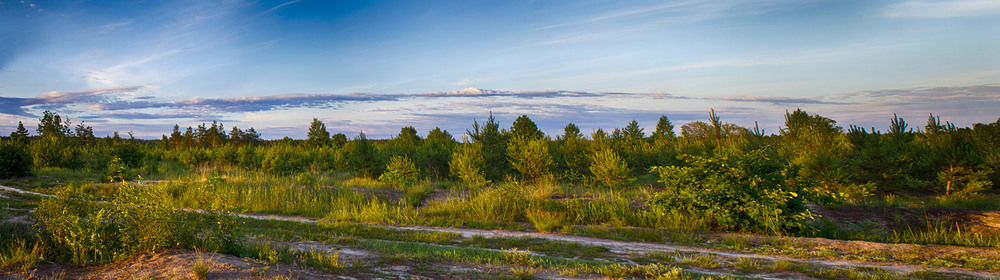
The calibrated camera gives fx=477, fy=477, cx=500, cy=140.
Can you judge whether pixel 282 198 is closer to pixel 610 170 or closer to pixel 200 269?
pixel 200 269

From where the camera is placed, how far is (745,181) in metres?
11.0

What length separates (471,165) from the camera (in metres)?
20.0

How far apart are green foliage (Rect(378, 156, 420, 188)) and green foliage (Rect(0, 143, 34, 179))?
59.4 feet

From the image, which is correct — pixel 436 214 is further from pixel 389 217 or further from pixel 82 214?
pixel 82 214

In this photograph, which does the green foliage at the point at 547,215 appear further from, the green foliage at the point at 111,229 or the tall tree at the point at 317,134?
the tall tree at the point at 317,134

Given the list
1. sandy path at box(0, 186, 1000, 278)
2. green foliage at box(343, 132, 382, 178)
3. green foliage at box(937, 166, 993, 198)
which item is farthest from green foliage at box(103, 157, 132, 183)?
green foliage at box(937, 166, 993, 198)

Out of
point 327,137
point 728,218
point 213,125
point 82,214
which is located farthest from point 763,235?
point 213,125

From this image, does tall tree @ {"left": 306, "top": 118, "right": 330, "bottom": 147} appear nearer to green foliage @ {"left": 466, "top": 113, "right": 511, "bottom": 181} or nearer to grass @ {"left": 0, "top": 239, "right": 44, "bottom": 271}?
green foliage @ {"left": 466, "top": 113, "right": 511, "bottom": 181}

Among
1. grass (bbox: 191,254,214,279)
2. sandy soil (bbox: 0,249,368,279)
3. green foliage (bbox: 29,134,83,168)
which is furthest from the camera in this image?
green foliage (bbox: 29,134,83,168)

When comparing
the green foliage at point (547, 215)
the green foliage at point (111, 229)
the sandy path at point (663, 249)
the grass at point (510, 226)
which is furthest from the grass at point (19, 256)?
the green foliage at point (547, 215)

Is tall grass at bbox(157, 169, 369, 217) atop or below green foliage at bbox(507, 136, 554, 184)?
below

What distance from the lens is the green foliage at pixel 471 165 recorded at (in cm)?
1926

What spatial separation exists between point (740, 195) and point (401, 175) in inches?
504

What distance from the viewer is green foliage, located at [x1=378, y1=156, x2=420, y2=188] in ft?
62.7
